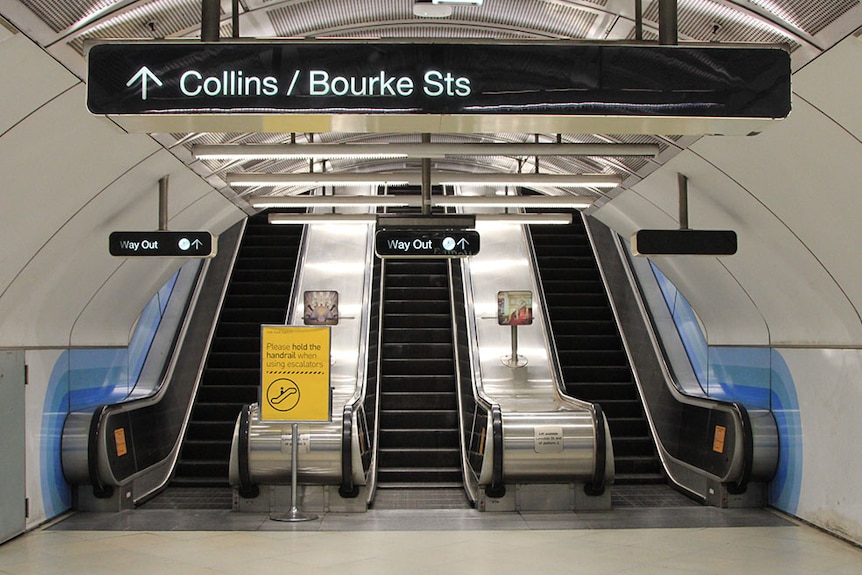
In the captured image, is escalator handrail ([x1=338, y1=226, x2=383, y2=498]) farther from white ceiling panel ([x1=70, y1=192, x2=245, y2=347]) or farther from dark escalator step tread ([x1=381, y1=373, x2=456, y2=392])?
white ceiling panel ([x1=70, y1=192, x2=245, y2=347])

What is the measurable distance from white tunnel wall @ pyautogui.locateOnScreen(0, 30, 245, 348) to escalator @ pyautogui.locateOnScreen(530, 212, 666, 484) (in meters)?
5.92

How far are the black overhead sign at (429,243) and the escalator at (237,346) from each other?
3307 mm

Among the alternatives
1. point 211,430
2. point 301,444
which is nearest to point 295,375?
point 301,444

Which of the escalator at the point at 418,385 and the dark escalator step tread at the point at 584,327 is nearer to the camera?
the escalator at the point at 418,385

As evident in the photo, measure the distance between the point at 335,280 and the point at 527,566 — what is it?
9.04 meters

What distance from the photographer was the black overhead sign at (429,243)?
32.1 ft

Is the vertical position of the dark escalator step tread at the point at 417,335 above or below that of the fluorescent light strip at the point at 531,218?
below

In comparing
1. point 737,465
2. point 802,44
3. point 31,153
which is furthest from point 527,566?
point 31,153

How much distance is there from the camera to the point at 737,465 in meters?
9.70

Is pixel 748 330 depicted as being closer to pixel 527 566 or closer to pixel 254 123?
pixel 527 566

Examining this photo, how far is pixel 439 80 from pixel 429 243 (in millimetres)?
5703

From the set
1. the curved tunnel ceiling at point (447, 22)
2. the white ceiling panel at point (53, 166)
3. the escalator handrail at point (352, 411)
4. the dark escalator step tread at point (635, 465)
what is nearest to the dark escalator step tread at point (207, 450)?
the escalator handrail at point (352, 411)

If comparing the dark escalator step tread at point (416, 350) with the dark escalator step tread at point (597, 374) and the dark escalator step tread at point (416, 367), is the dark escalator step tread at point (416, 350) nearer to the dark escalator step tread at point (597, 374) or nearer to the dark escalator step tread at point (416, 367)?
the dark escalator step tread at point (416, 367)

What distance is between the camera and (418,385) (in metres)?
13.2
